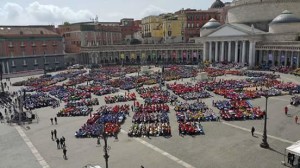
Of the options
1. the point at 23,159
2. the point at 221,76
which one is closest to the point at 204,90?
the point at 221,76

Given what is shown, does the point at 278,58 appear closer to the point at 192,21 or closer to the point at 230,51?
the point at 230,51

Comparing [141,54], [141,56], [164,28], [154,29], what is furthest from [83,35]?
[164,28]

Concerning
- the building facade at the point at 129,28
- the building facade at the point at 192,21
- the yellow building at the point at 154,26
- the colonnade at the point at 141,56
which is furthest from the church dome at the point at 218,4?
the colonnade at the point at 141,56

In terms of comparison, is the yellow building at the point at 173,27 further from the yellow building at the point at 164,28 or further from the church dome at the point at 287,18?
the church dome at the point at 287,18

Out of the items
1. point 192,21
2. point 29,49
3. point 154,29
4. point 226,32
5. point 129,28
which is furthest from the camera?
point 129,28

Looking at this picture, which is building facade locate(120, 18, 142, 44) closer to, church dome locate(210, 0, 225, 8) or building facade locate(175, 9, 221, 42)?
building facade locate(175, 9, 221, 42)

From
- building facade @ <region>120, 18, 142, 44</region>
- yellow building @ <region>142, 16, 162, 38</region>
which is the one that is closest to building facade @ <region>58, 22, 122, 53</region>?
building facade @ <region>120, 18, 142, 44</region>
